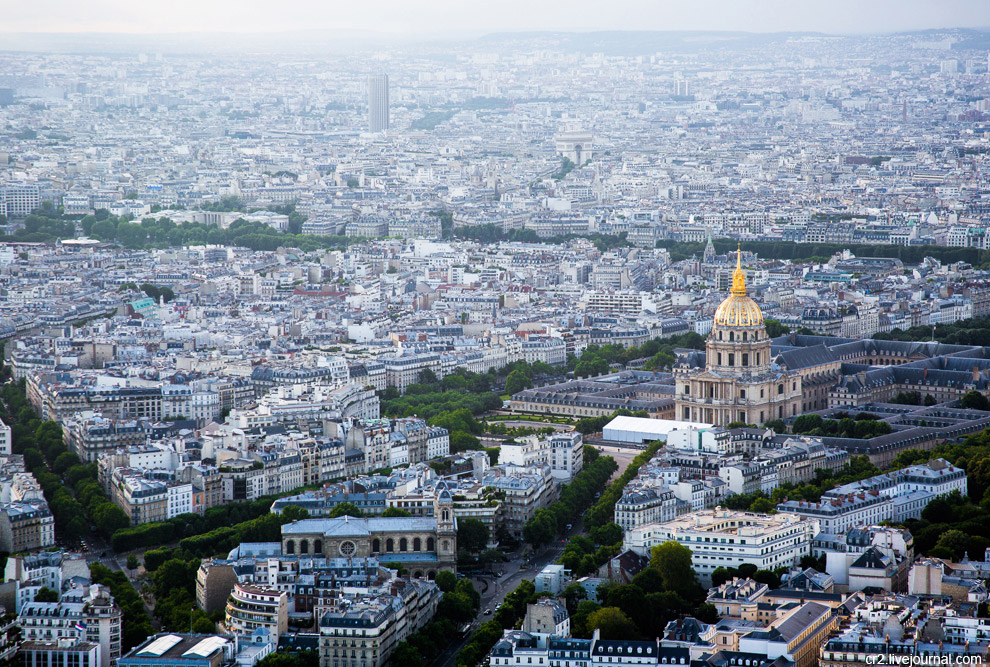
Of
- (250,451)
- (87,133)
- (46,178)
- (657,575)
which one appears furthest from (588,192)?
(657,575)

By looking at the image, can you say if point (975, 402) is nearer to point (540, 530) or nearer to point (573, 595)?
point (540, 530)

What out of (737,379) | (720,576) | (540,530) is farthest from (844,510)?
(737,379)

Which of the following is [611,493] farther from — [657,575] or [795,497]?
[657,575]

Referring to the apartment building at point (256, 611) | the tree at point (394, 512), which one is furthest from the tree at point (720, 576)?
the apartment building at point (256, 611)

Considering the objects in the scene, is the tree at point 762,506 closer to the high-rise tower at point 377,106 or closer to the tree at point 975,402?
the tree at point 975,402

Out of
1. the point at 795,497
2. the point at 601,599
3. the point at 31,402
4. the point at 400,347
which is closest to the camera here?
the point at 601,599

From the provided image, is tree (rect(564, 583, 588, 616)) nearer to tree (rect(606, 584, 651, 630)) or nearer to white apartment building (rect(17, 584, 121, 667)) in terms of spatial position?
tree (rect(606, 584, 651, 630))
